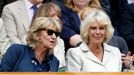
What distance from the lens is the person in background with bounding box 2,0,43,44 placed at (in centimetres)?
603

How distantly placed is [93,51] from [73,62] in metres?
0.27

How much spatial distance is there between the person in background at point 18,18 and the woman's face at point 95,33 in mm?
1180

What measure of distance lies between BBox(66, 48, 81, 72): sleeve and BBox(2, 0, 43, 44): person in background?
1072 mm

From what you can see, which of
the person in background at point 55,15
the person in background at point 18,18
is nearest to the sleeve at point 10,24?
the person in background at point 18,18

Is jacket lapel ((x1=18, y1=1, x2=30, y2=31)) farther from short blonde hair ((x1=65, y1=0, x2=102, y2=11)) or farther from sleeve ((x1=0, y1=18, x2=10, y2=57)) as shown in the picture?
short blonde hair ((x1=65, y1=0, x2=102, y2=11))

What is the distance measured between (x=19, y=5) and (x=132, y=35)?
6.09 ft

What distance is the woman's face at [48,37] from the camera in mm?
4664

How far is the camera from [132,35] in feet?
23.4

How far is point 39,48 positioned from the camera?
4711 millimetres

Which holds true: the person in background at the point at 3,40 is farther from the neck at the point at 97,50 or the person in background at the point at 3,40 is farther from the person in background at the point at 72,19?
the neck at the point at 97,50

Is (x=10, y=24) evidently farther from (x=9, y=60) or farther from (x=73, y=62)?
(x=9, y=60)

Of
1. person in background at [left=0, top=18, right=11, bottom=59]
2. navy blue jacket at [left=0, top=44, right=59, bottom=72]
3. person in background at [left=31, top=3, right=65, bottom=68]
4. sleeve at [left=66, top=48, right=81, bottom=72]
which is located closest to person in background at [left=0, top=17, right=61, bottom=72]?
navy blue jacket at [left=0, top=44, right=59, bottom=72]

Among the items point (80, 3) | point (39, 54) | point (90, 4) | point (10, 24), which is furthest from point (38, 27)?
point (90, 4)

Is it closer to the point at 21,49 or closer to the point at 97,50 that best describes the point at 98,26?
the point at 97,50
